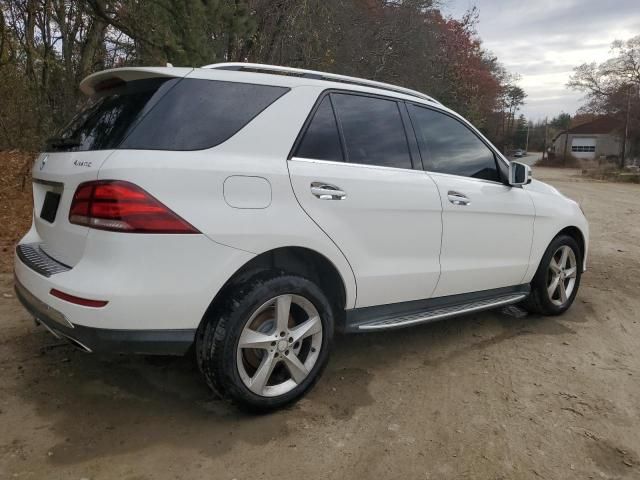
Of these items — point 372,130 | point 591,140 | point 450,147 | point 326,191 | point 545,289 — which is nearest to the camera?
point 326,191

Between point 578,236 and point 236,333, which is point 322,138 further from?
point 578,236

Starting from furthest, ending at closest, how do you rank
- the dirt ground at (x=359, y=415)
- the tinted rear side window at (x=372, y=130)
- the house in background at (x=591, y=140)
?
1. the house in background at (x=591, y=140)
2. the tinted rear side window at (x=372, y=130)
3. the dirt ground at (x=359, y=415)

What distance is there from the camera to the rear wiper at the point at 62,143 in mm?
2934

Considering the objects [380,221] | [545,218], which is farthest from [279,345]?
[545,218]

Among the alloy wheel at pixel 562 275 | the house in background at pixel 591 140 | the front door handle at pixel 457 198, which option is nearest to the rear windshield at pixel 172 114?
the front door handle at pixel 457 198

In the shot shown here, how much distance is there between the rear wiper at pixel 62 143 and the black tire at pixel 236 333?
1.19 meters

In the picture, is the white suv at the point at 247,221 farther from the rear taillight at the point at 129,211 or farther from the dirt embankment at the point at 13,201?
the dirt embankment at the point at 13,201

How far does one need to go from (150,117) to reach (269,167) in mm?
625

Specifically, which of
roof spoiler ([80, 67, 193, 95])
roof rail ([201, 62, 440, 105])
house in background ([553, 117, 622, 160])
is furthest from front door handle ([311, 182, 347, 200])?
house in background ([553, 117, 622, 160])

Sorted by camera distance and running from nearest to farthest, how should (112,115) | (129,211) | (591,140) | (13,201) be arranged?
(129,211), (112,115), (13,201), (591,140)

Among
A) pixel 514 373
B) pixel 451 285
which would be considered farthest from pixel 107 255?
pixel 514 373

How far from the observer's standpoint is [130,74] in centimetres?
289

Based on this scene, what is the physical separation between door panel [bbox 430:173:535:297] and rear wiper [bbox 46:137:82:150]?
2.19 metres

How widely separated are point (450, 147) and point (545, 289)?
1.66 m
